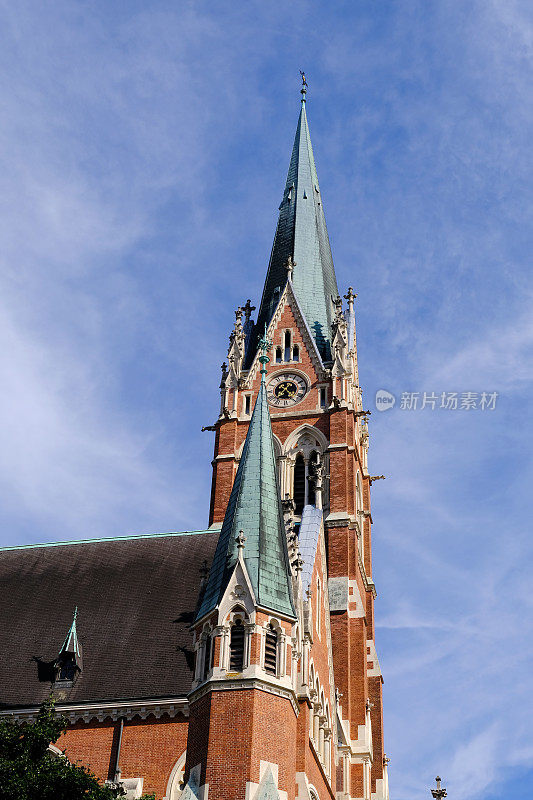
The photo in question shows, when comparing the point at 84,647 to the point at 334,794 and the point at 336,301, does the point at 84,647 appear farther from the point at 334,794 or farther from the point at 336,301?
the point at 336,301

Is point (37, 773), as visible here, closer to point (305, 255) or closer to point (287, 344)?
point (287, 344)

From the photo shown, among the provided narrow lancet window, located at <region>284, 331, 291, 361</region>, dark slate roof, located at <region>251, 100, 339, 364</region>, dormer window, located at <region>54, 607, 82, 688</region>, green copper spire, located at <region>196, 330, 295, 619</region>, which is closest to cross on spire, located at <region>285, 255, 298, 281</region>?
dark slate roof, located at <region>251, 100, 339, 364</region>

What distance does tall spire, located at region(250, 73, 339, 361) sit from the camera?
5400 centimetres

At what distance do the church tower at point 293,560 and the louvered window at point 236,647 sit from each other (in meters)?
0.04

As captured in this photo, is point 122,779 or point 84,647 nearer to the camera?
point 122,779

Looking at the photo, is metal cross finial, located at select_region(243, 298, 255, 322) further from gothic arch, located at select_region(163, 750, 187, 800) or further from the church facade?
gothic arch, located at select_region(163, 750, 187, 800)

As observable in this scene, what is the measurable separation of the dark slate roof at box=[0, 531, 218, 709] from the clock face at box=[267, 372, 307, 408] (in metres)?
12.5

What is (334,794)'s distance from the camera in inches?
1188

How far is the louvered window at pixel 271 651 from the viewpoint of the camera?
24.3 m

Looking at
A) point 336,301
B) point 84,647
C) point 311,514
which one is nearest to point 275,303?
point 336,301

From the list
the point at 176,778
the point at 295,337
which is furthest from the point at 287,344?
the point at 176,778

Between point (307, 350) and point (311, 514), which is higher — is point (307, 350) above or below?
above

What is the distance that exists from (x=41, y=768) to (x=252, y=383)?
29973 mm

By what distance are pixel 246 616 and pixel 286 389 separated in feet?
85.5
